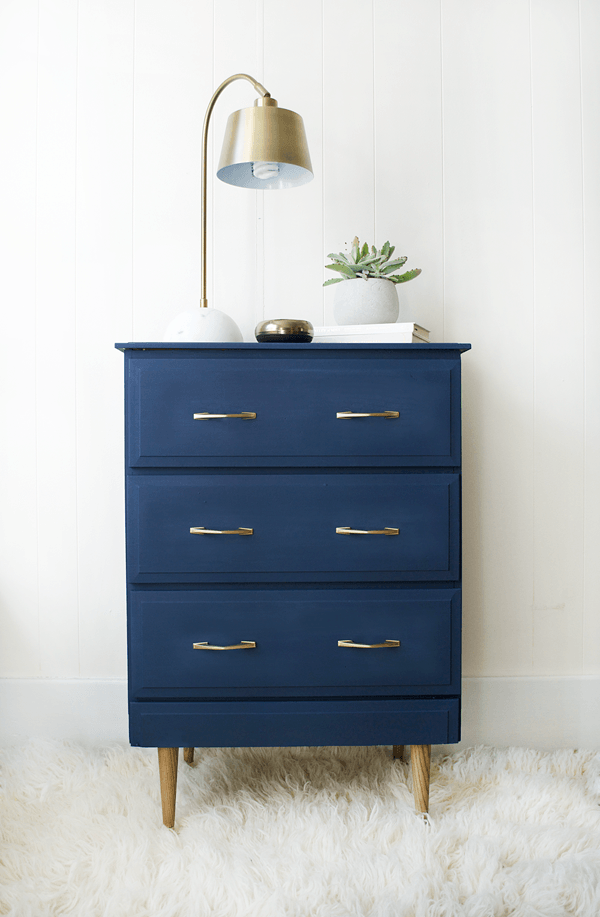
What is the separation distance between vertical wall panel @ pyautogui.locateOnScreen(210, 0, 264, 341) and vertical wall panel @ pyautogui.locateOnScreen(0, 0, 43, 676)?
1.62 ft

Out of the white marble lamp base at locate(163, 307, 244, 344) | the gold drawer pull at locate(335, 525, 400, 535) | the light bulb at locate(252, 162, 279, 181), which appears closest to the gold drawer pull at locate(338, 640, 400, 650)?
the gold drawer pull at locate(335, 525, 400, 535)

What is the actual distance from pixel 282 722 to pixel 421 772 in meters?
0.32

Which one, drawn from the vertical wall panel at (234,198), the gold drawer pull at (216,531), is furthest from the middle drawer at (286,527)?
the vertical wall panel at (234,198)

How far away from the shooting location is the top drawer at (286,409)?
1160 millimetres

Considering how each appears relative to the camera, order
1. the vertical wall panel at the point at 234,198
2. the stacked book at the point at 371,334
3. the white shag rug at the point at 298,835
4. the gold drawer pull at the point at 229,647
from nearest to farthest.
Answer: the white shag rug at the point at 298,835, the gold drawer pull at the point at 229,647, the stacked book at the point at 371,334, the vertical wall panel at the point at 234,198

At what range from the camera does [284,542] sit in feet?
3.83

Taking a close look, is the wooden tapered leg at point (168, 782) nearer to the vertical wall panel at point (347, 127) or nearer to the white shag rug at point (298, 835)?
the white shag rug at point (298, 835)

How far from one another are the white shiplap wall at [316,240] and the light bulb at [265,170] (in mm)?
232

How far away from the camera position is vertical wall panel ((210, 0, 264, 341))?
1566 mm

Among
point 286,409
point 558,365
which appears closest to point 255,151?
point 286,409

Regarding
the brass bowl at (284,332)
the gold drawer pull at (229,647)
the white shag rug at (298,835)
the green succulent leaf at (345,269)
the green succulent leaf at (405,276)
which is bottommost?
the white shag rug at (298,835)

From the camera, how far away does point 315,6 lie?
1562 millimetres

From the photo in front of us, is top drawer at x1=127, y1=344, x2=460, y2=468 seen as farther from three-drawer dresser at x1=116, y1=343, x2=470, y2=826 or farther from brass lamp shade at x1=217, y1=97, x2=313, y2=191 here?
brass lamp shade at x1=217, y1=97, x2=313, y2=191

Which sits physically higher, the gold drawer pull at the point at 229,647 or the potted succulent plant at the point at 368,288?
the potted succulent plant at the point at 368,288
